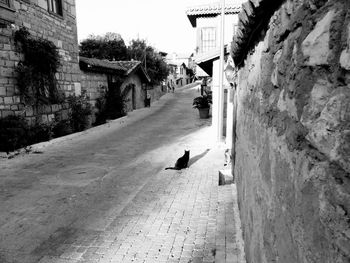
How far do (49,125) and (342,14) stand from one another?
11554 mm

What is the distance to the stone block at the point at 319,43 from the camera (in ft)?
2.99

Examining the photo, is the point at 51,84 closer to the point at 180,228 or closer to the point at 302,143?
the point at 180,228

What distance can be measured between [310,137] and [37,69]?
36.6ft

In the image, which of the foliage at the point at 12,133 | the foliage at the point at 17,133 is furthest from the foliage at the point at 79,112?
the foliage at the point at 12,133

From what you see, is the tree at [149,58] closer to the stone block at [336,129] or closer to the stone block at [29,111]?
the stone block at [29,111]

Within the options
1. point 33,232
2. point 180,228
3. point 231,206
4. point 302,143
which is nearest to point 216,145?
point 231,206

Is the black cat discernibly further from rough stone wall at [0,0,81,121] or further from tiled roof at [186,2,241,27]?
tiled roof at [186,2,241,27]

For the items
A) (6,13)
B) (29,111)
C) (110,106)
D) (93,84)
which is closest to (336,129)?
(6,13)

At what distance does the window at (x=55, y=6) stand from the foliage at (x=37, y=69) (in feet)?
6.64

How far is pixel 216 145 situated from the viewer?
32.4 feet

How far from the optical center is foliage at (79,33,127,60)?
94.5ft

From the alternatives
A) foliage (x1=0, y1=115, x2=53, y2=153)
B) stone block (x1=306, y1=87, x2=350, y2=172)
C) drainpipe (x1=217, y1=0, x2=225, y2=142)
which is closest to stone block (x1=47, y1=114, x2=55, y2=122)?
foliage (x1=0, y1=115, x2=53, y2=153)

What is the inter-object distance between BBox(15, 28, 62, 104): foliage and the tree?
17760 millimetres

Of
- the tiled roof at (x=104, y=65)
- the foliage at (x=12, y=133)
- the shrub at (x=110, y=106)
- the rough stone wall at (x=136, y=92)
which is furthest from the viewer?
the rough stone wall at (x=136, y=92)
